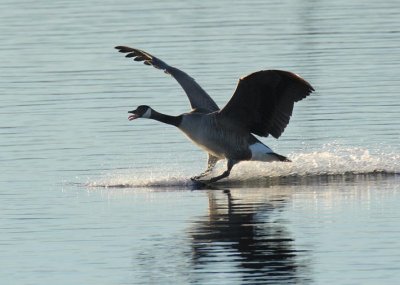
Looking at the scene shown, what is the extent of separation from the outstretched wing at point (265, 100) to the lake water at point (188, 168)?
76 centimetres

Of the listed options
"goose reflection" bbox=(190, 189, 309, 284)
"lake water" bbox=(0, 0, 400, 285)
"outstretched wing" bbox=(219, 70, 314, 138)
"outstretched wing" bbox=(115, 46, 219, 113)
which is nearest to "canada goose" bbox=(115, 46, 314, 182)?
"outstretched wing" bbox=(219, 70, 314, 138)

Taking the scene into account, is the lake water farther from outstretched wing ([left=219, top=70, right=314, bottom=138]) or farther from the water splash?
outstretched wing ([left=219, top=70, right=314, bottom=138])

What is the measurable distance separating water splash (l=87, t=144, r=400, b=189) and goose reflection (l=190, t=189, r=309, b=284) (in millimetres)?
1660

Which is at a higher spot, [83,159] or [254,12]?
[254,12]

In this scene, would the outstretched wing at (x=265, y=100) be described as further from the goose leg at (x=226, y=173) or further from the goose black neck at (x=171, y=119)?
the goose black neck at (x=171, y=119)

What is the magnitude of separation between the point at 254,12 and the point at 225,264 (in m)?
29.8

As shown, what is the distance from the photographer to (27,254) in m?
17.0

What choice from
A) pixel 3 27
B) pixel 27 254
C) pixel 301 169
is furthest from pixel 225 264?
pixel 3 27

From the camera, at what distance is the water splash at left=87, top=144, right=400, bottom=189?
21.8m

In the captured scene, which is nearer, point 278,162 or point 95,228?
point 95,228

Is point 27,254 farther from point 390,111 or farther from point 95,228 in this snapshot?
point 390,111

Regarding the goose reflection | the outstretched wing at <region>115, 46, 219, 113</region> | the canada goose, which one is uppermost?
the outstretched wing at <region>115, 46, 219, 113</region>

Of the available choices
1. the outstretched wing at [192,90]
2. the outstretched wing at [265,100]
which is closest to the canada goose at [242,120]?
the outstretched wing at [265,100]

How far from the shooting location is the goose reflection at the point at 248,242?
51.8 ft
